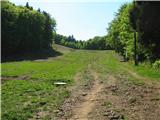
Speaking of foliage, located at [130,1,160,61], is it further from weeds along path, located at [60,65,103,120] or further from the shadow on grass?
the shadow on grass

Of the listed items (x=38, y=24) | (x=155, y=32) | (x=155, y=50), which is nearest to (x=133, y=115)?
(x=155, y=32)

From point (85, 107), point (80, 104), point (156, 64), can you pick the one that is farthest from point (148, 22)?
point (85, 107)

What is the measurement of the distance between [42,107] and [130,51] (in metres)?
52.8

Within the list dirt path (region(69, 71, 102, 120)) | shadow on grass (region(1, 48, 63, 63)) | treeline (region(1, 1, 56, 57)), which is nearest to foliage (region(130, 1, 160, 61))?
dirt path (region(69, 71, 102, 120))

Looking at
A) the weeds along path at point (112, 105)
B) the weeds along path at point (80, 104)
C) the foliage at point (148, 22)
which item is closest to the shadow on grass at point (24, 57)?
the foliage at point (148, 22)

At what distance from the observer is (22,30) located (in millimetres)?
103500

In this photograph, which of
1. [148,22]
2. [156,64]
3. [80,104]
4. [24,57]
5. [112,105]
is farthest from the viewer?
[24,57]

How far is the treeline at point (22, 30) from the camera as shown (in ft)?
302

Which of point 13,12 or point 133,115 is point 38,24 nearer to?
point 13,12

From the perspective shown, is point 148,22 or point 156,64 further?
point 156,64

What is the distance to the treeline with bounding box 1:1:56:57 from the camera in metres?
91.9

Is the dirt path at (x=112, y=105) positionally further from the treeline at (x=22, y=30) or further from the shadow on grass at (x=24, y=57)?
the treeline at (x=22, y=30)

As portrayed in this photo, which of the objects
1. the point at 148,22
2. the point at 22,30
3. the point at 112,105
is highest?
the point at 22,30

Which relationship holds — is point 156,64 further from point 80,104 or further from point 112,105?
point 80,104
